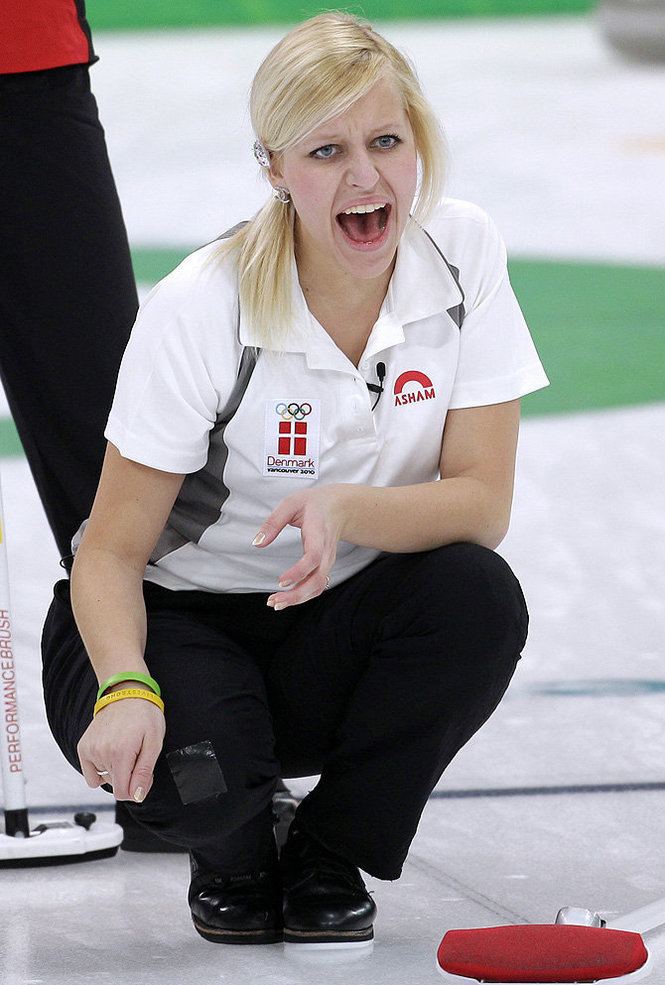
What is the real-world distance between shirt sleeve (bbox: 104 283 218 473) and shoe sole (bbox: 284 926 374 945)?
516 mm

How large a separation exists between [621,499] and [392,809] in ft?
6.01

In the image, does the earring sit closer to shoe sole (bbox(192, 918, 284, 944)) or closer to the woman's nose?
the woman's nose

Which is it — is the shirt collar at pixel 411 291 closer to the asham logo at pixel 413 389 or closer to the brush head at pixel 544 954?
the asham logo at pixel 413 389

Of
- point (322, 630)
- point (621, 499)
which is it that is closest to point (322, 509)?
point (322, 630)

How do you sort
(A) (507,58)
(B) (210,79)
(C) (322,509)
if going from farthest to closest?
(A) (507,58) → (B) (210,79) → (C) (322,509)

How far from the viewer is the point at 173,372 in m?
1.81

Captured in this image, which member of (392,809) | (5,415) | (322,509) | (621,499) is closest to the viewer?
(322,509)

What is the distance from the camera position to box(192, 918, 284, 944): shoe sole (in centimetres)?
188

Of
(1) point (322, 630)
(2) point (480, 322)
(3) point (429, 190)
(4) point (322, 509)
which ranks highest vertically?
(3) point (429, 190)

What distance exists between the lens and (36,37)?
215 centimetres

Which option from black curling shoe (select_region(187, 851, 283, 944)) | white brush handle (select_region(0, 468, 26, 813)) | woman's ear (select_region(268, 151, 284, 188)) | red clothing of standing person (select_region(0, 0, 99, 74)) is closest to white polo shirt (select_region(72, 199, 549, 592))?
woman's ear (select_region(268, 151, 284, 188))

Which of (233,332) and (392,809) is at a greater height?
(233,332)

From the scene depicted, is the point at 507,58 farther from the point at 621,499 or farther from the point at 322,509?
the point at 322,509

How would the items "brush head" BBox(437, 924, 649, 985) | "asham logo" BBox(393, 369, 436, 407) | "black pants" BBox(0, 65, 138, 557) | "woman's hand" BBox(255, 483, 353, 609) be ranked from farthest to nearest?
"black pants" BBox(0, 65, 138, 557) < "asham logo" BBox(393, 369, 436, 407) < "woman's hand" BBox(255, 483, 353, 609) < "brush head" BBox(437, 924, 649, 985)
